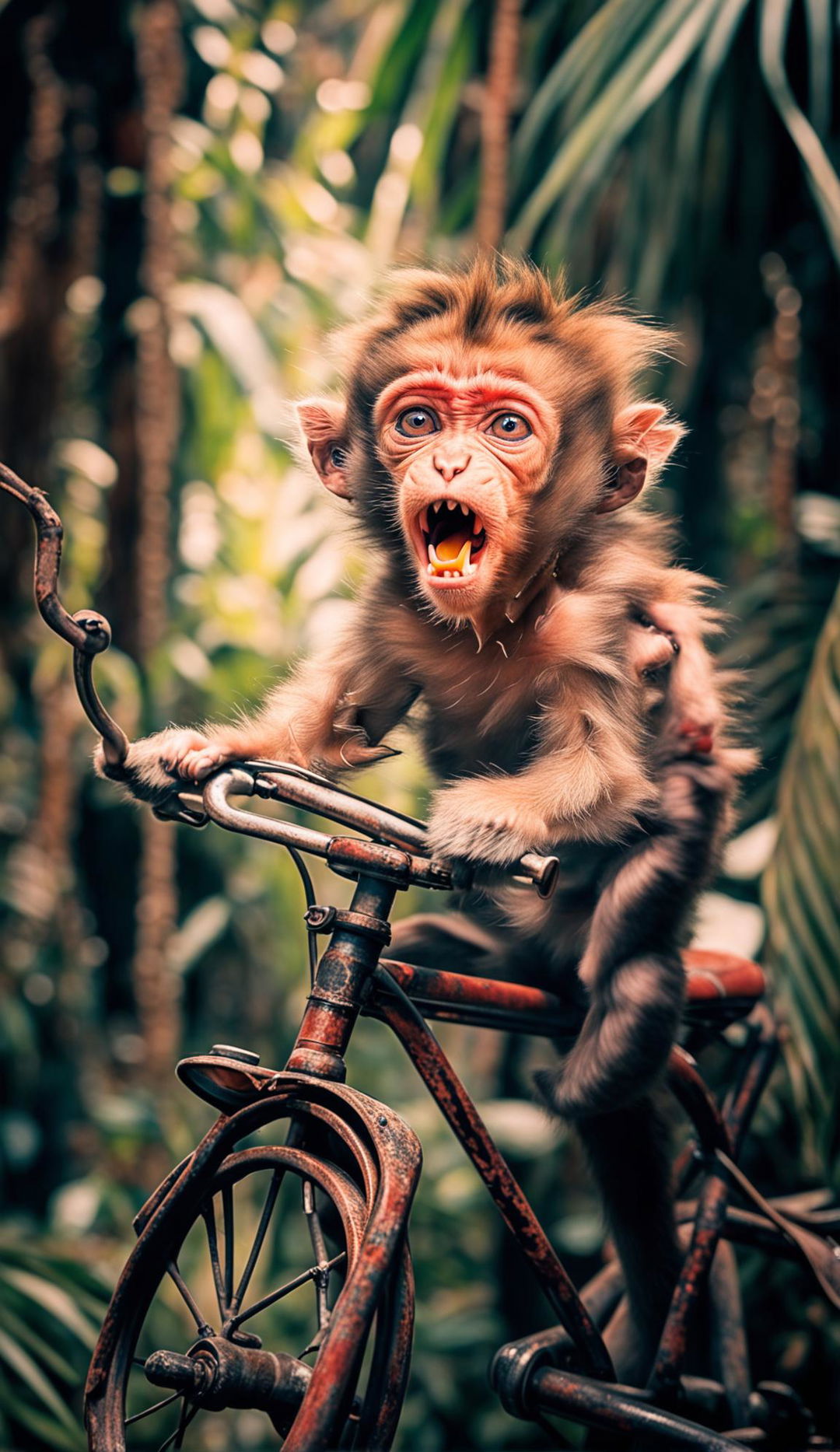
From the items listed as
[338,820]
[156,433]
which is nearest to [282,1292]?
[338,820]

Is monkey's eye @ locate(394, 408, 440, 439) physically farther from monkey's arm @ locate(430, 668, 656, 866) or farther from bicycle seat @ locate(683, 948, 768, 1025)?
bicycle seat @ locate(683, 948, 768, 1025)

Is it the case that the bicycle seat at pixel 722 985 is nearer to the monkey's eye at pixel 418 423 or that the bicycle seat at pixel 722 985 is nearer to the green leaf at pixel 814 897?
the green leaf at pixel 814 897

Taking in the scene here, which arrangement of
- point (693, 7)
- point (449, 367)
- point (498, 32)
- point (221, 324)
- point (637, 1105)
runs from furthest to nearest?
point (221, 324) < point (498, 32) < point (693, 7) < point (637, 1105) < point (449, 367)

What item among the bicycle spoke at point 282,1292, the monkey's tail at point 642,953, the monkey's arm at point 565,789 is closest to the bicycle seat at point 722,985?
the monkey's tail at point 642,953

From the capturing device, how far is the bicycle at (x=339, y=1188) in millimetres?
1120

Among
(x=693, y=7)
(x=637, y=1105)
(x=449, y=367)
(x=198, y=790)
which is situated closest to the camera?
(x=198, y=790)

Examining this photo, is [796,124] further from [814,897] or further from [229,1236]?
[229,1236]

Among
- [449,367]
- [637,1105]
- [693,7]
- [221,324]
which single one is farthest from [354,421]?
[221,324]

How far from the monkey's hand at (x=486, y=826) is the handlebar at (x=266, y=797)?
19 millimetres

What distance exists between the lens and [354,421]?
1.60 m

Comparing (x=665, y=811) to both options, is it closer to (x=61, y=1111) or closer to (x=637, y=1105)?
(x=637, y=1105)

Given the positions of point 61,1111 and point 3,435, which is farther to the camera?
point 61,1111

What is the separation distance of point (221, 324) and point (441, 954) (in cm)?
236

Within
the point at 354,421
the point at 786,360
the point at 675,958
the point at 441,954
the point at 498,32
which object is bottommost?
the point at 441,954
